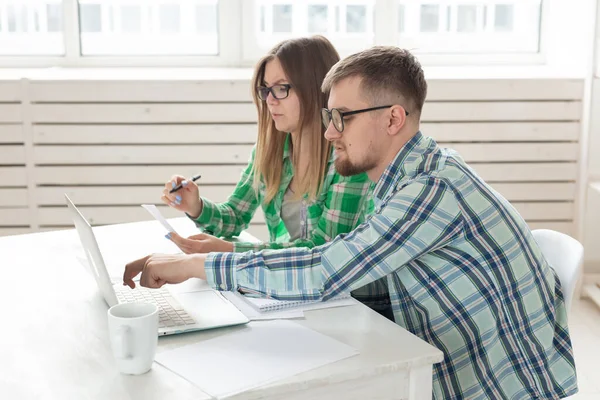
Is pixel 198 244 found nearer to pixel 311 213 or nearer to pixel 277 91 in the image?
pixel 311 213

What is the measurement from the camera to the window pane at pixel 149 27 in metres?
4.07

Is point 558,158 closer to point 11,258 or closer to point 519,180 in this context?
point 519,180

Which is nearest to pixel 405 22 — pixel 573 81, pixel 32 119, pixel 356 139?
pixel 573 81

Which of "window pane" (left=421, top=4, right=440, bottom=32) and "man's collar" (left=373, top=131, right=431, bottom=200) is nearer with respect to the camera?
"man's collar" (left=373, top=131, right=431, bottom=200)

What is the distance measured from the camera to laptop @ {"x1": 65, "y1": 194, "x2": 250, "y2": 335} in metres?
1.51

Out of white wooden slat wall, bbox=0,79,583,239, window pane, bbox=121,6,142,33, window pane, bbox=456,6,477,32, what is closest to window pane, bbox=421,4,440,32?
window pane, bbox=456,6,477,32

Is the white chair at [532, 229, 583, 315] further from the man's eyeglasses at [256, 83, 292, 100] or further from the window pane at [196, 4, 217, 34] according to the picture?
the window pane at [196, 4, 217, 34]

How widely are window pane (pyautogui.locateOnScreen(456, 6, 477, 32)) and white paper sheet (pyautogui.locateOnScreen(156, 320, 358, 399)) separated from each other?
9.84 feet

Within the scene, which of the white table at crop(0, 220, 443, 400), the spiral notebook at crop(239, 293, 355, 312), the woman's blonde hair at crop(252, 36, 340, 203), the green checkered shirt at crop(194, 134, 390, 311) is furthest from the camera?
the woman's blonde hair at crop(252, 36, 340, 203)

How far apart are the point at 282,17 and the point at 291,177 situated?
2.05m

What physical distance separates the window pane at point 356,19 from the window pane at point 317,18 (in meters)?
0.12

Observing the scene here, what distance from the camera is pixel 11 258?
6.51 ft

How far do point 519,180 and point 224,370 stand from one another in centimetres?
277

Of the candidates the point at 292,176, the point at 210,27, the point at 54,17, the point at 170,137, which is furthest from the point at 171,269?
the point at 54,17
